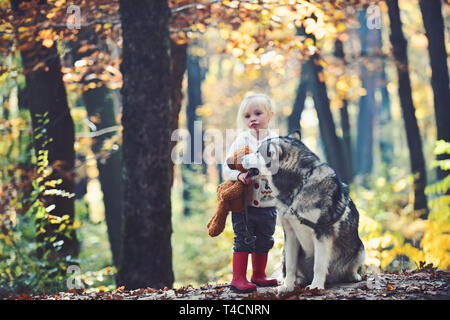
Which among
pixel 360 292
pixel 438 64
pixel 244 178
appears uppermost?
pixel 438 64

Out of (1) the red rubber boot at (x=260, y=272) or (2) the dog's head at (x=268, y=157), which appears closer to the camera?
(2) the dog's head at (x=268, y=157)

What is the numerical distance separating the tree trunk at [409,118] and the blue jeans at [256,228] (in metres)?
6.71

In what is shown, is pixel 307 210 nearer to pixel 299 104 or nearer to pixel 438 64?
pixel 438 64

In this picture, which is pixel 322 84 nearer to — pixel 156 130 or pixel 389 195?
pixel 389 195

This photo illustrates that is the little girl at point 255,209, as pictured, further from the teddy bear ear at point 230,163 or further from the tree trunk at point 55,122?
the tree trunk at point 55,122

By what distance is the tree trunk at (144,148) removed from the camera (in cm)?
565

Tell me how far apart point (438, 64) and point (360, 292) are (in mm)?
6665

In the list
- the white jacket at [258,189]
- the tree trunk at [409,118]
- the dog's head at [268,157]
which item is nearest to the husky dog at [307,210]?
the dog's head at [268,157]

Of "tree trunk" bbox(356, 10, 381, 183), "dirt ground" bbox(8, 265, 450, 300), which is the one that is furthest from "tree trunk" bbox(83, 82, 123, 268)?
"tree trunk" bbox(356, 10, 381, 183)

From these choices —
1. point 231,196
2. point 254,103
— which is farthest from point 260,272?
point 254,103

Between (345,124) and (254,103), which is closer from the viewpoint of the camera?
(254,103)

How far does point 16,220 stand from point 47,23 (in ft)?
9.81

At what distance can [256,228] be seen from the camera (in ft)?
15.3

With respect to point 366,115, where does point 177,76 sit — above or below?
below
